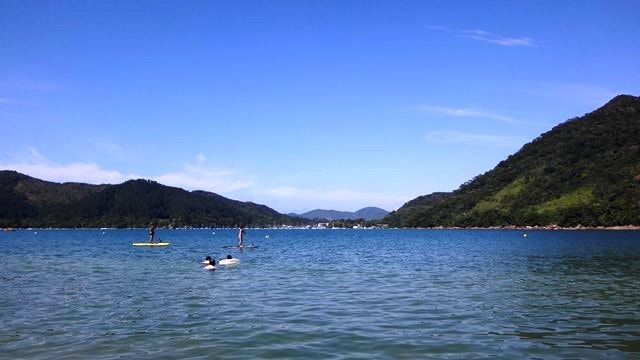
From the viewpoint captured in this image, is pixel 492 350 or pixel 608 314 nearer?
pixel 492 350

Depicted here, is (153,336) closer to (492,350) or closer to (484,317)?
(492,350)

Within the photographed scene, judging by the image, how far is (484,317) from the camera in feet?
76.0

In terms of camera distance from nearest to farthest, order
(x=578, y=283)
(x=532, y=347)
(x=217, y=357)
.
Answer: (x=217, y=357) → (x=532, y=347) → (x=578, y=283)

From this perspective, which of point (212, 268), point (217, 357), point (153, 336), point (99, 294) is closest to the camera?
point (217, 357)

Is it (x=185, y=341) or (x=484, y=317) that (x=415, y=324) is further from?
(x=185, y=341)

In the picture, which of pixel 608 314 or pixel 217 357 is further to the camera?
pixel 608 314

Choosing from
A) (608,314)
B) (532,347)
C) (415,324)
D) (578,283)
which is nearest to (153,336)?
(415,324)

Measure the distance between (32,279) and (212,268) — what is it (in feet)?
43.8

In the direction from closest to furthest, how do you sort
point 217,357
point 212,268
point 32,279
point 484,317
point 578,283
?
point 217,357
point 484,317
point 578,283
point 32,279
point 212,268

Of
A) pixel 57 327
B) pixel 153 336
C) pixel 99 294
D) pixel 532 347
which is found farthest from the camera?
pixel 99 294

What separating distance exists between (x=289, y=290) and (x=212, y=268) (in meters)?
16.0

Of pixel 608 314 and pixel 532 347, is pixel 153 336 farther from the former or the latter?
pixel 608 314

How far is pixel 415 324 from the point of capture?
21625 millimetres

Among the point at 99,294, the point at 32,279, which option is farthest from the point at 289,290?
the point at 32,279
